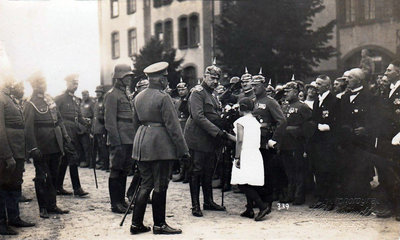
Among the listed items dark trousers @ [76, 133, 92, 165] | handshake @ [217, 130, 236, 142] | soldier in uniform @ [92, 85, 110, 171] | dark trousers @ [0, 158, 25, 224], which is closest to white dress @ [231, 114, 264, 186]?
handshake @ [217, 130, 236, 142]

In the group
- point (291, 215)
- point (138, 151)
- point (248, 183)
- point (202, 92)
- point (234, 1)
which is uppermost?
point (234, 1)

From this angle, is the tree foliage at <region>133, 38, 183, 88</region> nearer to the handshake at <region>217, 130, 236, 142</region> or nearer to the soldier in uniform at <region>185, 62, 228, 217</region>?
the soldier in uniform at <region>185, 62, 228, 217</region>

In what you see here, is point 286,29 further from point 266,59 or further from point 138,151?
point 138,151

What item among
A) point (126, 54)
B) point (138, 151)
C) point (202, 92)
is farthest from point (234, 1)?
point (138, 151)

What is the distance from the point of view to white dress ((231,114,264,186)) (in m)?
6.92

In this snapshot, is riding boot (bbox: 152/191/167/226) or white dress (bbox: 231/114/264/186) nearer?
riding boot (bbox: 152/191/167/226)

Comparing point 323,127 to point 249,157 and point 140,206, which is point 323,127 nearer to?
point 249,157

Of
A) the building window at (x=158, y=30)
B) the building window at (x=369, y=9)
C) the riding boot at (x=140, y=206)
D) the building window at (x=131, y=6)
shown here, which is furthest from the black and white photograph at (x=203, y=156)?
the building window at (x=158, y=30)

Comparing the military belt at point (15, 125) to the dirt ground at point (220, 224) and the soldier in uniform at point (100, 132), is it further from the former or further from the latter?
the soldier in uniform at point (100, 132)

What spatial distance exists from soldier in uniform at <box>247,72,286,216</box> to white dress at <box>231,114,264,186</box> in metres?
0.30

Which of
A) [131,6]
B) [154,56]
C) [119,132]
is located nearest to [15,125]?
[119,132]

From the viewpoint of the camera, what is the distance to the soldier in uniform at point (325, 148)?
7598 mm

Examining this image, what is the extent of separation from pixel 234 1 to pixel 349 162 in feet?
51.8

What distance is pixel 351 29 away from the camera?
2014 centimetres
